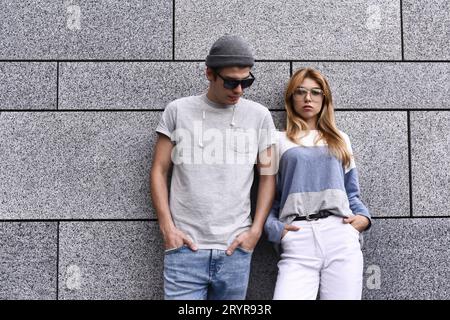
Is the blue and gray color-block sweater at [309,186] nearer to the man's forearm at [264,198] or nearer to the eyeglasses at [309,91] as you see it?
the man's forearm at [264,198]

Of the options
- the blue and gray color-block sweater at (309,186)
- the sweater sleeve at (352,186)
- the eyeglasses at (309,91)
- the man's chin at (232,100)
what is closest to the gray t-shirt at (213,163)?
the man's chin at (232,100)

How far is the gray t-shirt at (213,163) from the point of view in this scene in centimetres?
395

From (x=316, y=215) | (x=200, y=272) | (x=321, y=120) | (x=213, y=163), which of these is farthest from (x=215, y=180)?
(x=321, y=120)

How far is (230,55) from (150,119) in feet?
3.82

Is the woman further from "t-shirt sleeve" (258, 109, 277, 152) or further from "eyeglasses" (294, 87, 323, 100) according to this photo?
"t-shirt sleeve" (258, 109, 277, 152)

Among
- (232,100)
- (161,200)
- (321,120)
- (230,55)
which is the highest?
(230,55)

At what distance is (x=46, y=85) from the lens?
464 cm

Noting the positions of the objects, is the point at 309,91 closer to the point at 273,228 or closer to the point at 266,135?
the point at 266,135

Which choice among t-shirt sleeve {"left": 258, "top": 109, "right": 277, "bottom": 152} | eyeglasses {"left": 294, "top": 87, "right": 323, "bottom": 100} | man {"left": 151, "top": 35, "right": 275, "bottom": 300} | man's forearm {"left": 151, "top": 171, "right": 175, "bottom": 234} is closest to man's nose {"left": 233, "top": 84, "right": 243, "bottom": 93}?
man {"left": 151, "top": 35, "right": 275, "bottom": 300}

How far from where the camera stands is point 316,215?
4.06m

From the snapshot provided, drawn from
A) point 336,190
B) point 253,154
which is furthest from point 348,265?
point 253,154
